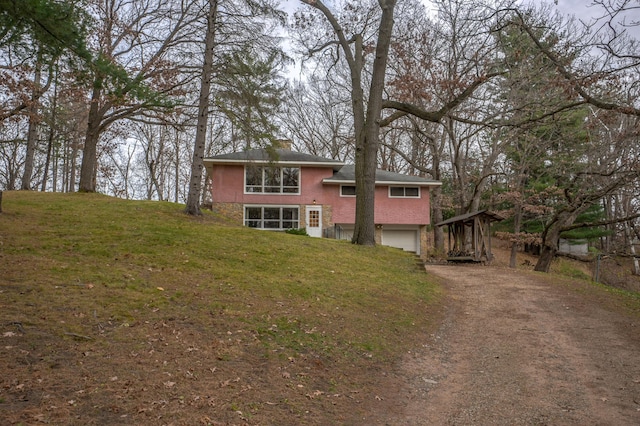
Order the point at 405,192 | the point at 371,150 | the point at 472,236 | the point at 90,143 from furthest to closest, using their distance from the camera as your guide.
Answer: the point at 405,192 < the point at 472,236 < the point at 90,143 < the point at 371,150

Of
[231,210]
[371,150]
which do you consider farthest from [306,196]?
[371,150]

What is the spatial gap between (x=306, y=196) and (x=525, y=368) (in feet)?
63.1

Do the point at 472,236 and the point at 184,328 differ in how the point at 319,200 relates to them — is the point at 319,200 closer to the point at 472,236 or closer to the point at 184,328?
the point at 472,236

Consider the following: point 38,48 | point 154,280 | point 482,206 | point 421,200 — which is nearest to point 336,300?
point 154,280

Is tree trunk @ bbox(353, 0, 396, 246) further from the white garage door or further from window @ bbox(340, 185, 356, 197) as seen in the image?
the white garage door

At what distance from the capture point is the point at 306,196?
24562 millimetres

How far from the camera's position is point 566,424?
418 centimetres

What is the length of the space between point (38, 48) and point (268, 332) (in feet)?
19.1

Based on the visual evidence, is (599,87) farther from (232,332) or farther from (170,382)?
(170,382)

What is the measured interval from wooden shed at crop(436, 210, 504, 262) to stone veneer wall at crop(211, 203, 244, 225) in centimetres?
1066

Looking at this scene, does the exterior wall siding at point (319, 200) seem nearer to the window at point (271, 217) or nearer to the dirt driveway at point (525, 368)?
the window at point (271, 217)

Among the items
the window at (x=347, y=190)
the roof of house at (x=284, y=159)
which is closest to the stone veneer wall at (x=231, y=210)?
the roof of house at (x=284, y=159)

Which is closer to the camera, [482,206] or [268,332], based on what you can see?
[268,332]

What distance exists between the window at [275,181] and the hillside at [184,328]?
1367 cm
